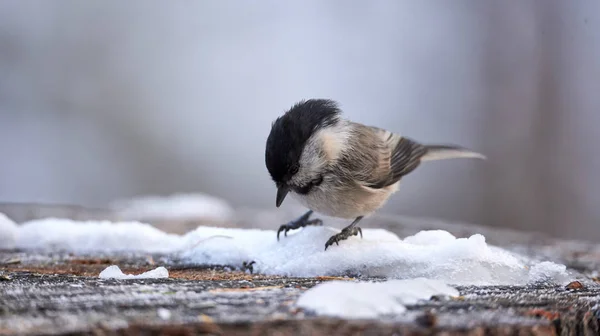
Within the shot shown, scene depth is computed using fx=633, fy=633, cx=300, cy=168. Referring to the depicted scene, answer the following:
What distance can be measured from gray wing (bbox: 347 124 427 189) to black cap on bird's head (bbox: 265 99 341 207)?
273 mm

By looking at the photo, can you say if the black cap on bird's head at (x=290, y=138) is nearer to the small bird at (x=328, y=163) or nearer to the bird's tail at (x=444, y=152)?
the small bird at (x=328, y=163)

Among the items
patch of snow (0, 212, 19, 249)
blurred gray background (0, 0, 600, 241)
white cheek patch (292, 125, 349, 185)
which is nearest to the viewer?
patch of snow (0, 212, 19, 249)

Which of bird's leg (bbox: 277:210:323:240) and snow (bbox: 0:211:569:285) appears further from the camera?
bird's leg (bbox: 277:210:323:240)

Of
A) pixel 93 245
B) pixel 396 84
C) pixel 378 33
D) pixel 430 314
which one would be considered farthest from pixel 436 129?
pixel 430 314

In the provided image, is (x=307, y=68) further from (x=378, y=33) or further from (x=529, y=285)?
(x=529, y=285)

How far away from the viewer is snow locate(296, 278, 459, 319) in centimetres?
93

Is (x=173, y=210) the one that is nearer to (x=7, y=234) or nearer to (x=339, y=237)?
(x=7, y=234)

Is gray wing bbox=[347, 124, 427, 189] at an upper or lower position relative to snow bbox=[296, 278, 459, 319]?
upper

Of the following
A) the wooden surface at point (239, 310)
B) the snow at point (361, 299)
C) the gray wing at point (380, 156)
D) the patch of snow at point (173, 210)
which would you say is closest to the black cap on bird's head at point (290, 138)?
the gray wing at point (380, 156)

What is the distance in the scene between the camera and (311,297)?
97 centimetres

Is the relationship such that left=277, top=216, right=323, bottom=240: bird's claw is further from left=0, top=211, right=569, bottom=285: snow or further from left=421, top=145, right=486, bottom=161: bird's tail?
left=421, top=145, right=486, bottom=161: bird's tail

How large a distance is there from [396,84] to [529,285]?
21.6ft

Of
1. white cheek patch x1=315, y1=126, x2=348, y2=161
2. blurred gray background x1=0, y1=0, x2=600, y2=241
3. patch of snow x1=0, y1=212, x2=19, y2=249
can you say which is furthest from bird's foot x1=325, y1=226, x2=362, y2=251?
blurred gray background x1=0, y1=0, x2=600, y2=241

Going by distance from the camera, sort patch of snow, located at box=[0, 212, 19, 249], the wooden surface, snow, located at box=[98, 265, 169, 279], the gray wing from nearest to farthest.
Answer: the wooden surface
snow, located at box=[98, 265, 169, 279]
patch of snow, located at box=[0, 212, 19, 249]
the gray wing
